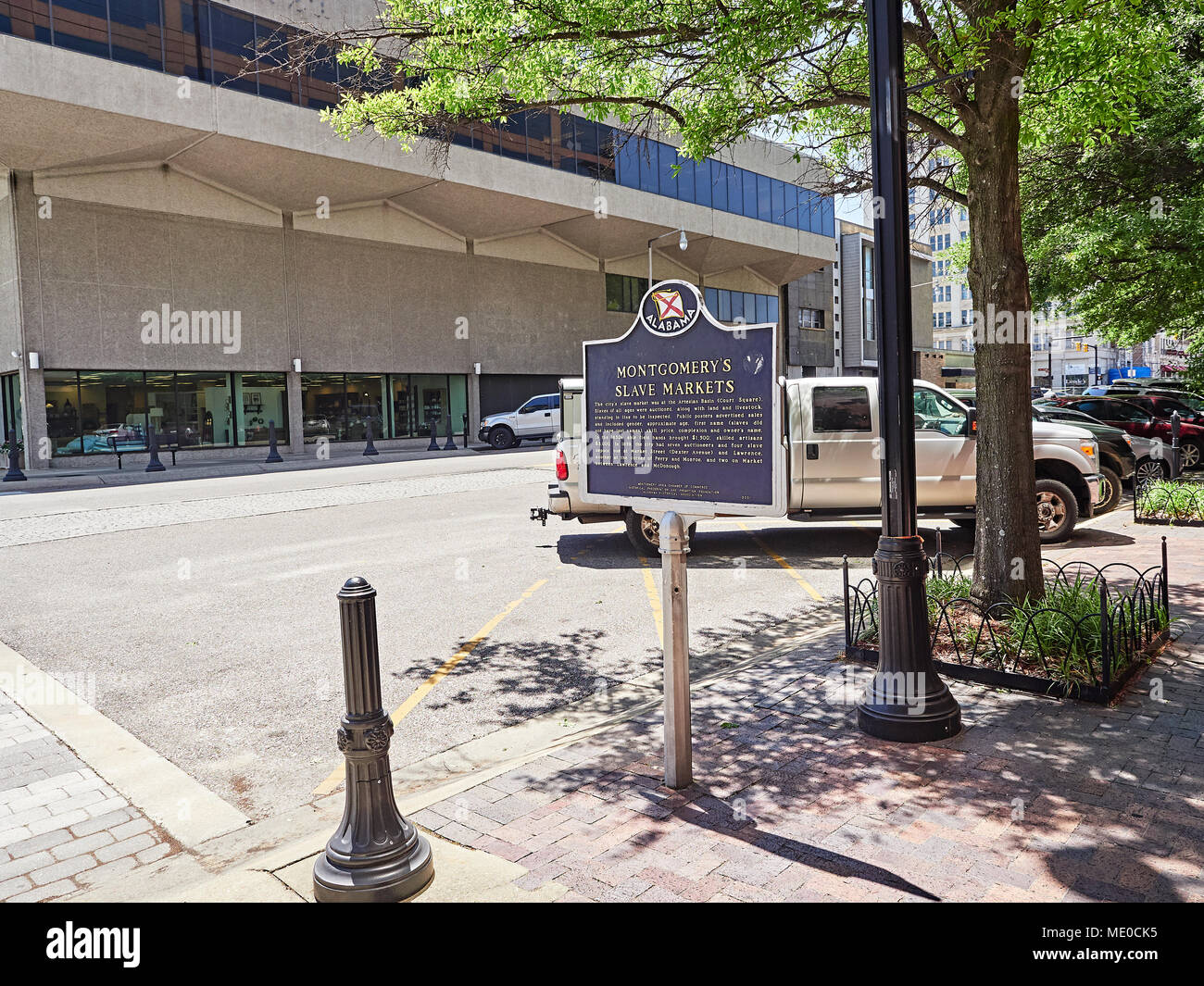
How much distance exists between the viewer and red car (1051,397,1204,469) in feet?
65.9

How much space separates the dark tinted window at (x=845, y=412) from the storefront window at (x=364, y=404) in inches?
1003

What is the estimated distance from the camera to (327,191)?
101 feet

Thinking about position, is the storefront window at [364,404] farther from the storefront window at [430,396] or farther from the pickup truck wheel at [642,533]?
the pickup truck wheel at [642,533]

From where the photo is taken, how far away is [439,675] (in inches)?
262

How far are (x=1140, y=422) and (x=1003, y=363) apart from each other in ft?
54.5

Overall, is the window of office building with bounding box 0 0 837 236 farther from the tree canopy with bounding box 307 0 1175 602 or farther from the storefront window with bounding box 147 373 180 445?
the storefront window with bounding box 147 373 180 445

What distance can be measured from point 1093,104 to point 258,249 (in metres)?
28.5

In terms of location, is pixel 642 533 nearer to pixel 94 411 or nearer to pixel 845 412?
pixel 845 412

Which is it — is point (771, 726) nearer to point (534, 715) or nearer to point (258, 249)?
point (534, 715)

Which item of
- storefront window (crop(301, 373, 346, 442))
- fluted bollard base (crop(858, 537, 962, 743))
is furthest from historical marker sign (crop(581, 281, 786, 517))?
storefront window (crop(301, 373, 346, 442))

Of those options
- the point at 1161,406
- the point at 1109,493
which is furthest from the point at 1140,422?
the point at 1109,493

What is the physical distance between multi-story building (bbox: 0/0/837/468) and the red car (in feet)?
35.5

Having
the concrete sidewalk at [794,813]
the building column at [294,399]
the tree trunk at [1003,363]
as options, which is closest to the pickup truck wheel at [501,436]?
the building column at [294,399]
